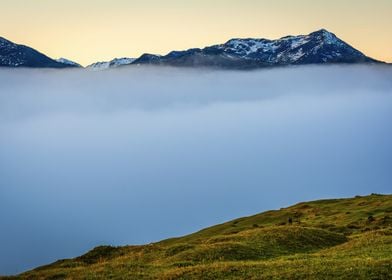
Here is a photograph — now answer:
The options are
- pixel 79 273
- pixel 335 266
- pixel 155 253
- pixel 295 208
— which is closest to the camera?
pixel 335 266

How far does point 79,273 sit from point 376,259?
72.7ft

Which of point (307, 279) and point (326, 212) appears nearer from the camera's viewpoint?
point (307, 279)

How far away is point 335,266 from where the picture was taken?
113ft

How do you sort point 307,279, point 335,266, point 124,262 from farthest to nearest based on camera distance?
point 124,262, point 335,266, point 307,279

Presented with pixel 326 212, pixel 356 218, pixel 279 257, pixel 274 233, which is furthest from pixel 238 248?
pixel 326 212

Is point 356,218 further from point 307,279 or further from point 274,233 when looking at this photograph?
point 307,279

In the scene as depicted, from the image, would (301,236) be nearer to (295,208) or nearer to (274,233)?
(274,233)

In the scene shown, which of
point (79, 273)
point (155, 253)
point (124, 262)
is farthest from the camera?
point (155, 253)

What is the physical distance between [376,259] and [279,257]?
9.53 meters

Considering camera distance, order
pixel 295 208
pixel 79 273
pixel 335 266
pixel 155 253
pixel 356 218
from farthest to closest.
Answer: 1. pixel 295 208
2. pixel 356 218
3. pixel 155 253
4. pixel 79 273
5. pixel 335 266

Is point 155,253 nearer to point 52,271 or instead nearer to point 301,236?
point 52,271

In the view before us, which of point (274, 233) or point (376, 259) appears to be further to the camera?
point (274, 233)

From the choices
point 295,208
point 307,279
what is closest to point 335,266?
point 307,279

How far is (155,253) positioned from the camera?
4962 cm
